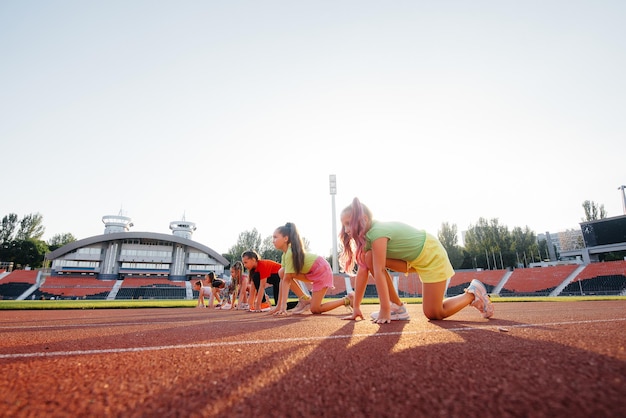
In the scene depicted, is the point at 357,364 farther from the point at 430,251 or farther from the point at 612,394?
the point at 430,251

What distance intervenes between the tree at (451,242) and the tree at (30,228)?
6948 cm

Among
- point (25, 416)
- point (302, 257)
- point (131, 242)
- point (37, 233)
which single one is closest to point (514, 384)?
point (25, 416)

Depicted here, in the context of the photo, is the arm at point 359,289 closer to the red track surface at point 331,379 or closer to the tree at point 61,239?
the red track surface at point 331,379

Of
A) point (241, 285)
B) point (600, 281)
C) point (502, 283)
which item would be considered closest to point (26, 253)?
point (241, 285)

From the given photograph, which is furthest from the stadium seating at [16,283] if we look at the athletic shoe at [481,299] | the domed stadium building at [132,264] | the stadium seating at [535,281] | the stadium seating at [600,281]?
the stadium seating at [600,281]

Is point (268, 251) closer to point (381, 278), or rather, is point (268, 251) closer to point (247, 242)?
point (247, 242)

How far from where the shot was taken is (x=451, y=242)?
51.2m

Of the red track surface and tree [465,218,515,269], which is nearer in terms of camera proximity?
the red track surface

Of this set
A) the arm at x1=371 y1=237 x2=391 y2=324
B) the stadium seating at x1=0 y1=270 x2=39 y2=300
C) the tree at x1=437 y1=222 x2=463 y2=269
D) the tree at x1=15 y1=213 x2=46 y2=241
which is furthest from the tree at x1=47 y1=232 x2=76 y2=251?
the arm at x1=371 y1=237 x2=391 y2=324

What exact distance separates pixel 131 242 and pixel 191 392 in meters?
56.1

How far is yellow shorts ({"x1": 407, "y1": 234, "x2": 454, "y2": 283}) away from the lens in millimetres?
3895

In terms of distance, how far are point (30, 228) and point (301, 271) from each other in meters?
70.4

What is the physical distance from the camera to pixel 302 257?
6172 millimetres

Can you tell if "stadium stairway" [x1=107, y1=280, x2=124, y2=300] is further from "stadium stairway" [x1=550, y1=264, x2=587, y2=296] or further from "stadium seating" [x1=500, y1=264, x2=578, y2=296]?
"stadium stairway" [x1=550, y1=264, x2=587, y2=296]
